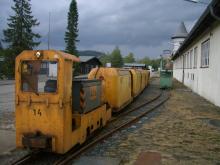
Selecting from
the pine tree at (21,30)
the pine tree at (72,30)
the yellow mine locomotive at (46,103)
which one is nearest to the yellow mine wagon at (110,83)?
the yellow mine locomotive at (46,103)

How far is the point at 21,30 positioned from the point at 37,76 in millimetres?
51364

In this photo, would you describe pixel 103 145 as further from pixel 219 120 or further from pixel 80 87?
pixel 219 120

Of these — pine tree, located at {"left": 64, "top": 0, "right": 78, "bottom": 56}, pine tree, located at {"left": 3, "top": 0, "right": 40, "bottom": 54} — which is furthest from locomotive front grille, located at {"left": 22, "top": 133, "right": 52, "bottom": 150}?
pine tree, located at {"left": 64, "top": 0, "right": 78, "bottom": 56}

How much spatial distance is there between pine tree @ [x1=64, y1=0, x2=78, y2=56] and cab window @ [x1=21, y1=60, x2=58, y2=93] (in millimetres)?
62065

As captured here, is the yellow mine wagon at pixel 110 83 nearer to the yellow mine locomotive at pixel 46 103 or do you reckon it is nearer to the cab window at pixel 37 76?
the yellow mine locomotive at pixel 46 103

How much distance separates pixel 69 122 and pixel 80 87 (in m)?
1.21

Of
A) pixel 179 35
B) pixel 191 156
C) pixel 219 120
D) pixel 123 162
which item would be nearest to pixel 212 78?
pixel 219 120

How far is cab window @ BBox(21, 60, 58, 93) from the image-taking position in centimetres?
720

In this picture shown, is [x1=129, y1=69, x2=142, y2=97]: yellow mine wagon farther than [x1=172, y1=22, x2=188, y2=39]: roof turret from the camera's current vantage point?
No

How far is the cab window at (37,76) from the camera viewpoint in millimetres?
7199

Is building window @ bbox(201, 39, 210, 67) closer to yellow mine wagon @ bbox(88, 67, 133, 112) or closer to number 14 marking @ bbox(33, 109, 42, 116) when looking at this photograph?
yellow mine wagon @ bbox(88, 67, 133, 112)

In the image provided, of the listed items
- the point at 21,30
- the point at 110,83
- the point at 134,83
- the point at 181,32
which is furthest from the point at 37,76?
the point at 181,32

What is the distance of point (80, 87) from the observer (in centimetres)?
821

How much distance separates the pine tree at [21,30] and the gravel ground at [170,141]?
45.7m
